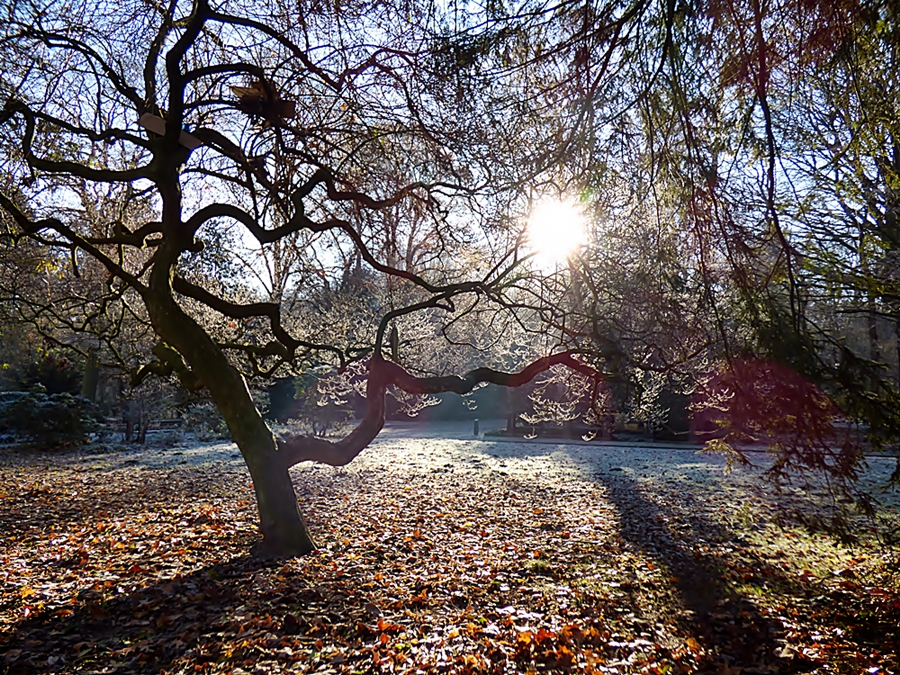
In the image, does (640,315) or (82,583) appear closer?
(82,583)

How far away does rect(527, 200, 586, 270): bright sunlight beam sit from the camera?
5.46 m

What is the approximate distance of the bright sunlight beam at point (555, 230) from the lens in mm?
5457

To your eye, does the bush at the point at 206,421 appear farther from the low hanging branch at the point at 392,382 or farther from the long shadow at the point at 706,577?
the long shadow at the point at 706,577

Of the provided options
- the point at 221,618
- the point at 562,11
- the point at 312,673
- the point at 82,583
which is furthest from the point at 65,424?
the point at 562,11

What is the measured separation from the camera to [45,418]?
47.8ft

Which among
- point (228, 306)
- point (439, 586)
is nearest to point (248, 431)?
point (228, 306)

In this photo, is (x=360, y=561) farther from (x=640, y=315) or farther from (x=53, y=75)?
(x=53, y=75)

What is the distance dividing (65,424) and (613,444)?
638 inches

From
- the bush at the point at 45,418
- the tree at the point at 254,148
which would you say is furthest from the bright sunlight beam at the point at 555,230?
the bush at the point at 45,418

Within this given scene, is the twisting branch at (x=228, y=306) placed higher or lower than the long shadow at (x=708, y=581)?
higher

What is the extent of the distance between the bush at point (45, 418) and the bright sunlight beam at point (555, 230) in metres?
14.6

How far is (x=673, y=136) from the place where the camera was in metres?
3.79

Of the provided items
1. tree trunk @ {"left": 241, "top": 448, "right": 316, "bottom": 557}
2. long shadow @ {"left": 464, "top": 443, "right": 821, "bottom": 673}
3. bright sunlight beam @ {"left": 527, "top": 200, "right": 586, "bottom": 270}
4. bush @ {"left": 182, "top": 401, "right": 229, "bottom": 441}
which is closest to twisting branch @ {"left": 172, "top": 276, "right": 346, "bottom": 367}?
tree trunk @ {"left": 241, "top": 448, "right": 316, "bottom": 557}

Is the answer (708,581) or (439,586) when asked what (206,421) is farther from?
(708,581)
